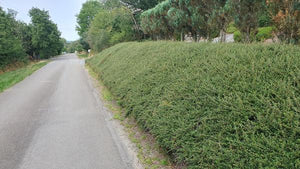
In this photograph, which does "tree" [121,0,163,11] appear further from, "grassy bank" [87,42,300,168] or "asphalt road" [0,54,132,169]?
"grassy bank" [87,42,300,168]

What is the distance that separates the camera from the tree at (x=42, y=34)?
127 feet

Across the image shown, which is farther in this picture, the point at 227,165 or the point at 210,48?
the point at 210,48

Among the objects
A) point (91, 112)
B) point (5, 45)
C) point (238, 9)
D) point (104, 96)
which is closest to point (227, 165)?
point (91, 112)

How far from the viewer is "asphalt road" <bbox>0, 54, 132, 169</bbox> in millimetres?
3523

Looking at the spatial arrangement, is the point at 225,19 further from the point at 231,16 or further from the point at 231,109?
the point at 231,109

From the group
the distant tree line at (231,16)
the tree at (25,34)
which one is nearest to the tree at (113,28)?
the distant tree line at (231,16)

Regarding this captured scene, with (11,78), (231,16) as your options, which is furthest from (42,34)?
(231,16)

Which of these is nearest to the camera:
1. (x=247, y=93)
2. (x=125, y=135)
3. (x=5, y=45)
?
(x=247, y=93)

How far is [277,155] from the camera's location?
1995 millimetres

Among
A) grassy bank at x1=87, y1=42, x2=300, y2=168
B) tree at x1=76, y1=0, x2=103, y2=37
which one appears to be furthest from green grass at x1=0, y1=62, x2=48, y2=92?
tree at x1=76, y1=0, x2=103, y2=37

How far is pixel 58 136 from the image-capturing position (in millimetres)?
4488

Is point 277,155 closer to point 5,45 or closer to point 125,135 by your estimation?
point 125,135

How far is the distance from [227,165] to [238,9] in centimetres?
570

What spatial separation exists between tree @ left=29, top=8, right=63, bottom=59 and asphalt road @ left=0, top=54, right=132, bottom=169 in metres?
36.7
